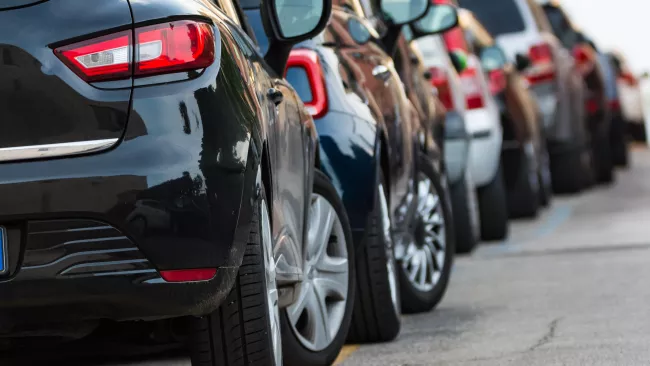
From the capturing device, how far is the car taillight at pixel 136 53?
15.9ft

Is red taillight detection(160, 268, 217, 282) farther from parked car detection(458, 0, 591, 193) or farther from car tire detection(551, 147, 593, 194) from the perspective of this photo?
car tire detection(551, 147, 593, 194)

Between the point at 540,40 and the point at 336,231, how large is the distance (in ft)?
36.8

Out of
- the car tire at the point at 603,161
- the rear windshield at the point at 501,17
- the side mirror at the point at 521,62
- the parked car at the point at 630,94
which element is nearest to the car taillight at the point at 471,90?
the side mirror at the point at 521,62

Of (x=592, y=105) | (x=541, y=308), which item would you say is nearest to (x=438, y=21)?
(x=541, y=308)

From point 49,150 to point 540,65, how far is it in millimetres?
13381

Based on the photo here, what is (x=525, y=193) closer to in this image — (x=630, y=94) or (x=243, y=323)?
(x=243, y=323)

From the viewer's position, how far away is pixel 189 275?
4.88m

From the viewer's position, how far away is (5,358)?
285 inches

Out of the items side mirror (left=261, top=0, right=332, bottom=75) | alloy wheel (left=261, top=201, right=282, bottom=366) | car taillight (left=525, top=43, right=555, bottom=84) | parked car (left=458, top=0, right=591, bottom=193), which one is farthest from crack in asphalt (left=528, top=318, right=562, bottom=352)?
car taillight (left=525, top=43, right=555, bottom=84)

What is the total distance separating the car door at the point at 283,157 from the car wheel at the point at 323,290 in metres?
0.27

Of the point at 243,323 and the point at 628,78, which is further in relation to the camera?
the point at 628,78

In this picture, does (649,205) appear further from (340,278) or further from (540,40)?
(340,278)

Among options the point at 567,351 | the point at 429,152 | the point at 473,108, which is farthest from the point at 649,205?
the point at 567,351

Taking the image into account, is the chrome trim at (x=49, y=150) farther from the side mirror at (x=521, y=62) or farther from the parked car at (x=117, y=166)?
the side mirror at (x=521, y=62)
